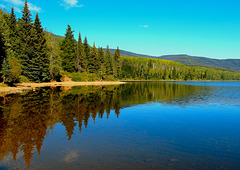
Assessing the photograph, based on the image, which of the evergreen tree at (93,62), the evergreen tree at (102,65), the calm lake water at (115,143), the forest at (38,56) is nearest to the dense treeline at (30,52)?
the forest at (38,56)

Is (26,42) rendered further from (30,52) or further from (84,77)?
(84,77)

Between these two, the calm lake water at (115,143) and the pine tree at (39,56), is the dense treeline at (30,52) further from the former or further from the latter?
the calm lake water at (115,143)

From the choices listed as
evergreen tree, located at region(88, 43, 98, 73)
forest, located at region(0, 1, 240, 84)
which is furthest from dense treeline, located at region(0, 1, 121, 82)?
evergreen tree, located at region(88, 43, 98, 73)

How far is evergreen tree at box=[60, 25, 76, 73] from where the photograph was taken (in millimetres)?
76500

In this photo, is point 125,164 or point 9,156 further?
point 9,156

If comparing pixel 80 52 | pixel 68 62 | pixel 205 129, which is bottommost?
pixel 205 129

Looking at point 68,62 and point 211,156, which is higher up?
point 68,62

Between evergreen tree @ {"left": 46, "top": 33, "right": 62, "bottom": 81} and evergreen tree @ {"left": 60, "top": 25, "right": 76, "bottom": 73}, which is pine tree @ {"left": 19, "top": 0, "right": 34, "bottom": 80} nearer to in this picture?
evergreen tree @ {"left": 46, "top": 33, "right": 62, "bottom": 81}

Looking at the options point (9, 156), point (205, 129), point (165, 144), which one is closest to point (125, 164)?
point (165, 144)

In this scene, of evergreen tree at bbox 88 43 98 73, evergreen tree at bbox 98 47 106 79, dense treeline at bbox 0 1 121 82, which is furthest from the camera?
evergreen tree at bbox 98 47 106 79

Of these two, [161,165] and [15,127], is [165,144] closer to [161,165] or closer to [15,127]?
[161,165]

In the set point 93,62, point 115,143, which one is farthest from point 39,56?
point 115,143

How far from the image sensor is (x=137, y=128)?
12.5 meters

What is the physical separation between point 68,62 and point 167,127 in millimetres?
70492
